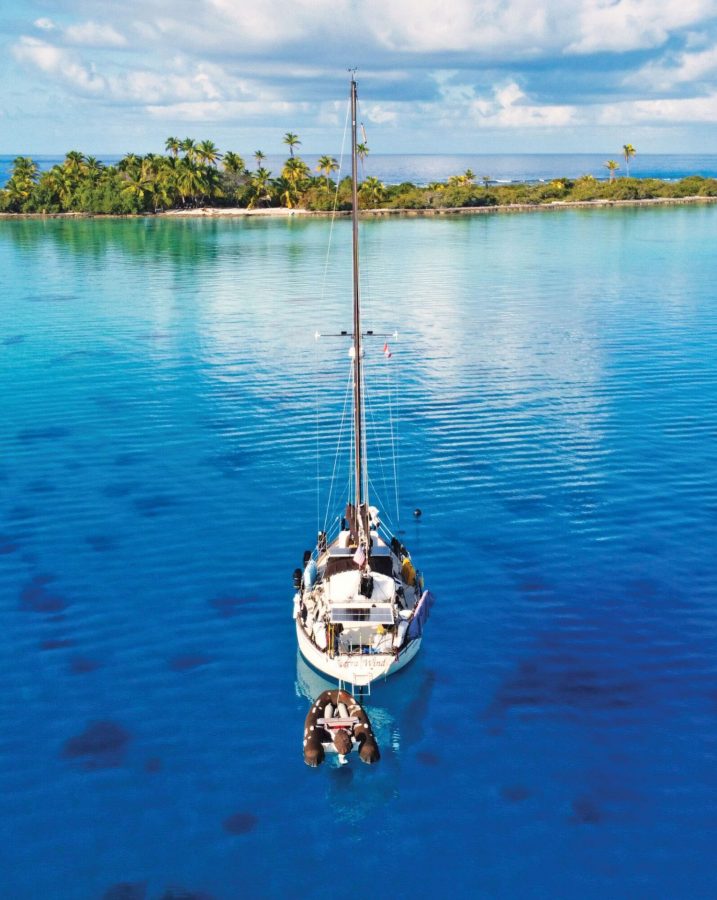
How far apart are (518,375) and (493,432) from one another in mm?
16768

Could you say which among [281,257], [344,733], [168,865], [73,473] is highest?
[281,257]

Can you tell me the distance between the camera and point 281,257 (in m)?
150

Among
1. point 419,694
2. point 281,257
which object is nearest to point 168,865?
point 419,694

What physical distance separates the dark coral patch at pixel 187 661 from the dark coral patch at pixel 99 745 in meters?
3.89

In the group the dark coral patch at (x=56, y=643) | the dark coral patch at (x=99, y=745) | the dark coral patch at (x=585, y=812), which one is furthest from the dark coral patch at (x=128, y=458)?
the dark coral patch at (x=585, y=812)

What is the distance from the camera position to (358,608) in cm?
3262

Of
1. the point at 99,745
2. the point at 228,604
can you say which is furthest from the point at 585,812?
the point at 228,604

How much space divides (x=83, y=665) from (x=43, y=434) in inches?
1202

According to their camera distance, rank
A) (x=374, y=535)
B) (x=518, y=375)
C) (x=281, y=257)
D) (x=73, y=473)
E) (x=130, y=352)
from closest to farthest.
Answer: (x=374, y=535)
(x=73, y=473)
(x=518, y=375)
(x=130, y=352)
(x=281, y=257)

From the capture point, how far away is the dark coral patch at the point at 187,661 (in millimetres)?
34194

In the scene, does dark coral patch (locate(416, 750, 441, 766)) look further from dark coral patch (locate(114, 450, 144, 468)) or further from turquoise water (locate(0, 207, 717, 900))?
dark coral patch (locate(114, 450, 144, 468))

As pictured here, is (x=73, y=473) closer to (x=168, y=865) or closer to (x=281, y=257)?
(x=168, y=865)

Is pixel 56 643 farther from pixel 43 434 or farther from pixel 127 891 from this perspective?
pixel 43 434

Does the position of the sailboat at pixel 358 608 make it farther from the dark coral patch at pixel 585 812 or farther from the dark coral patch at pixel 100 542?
the dark coral patch at pixel 100 542
